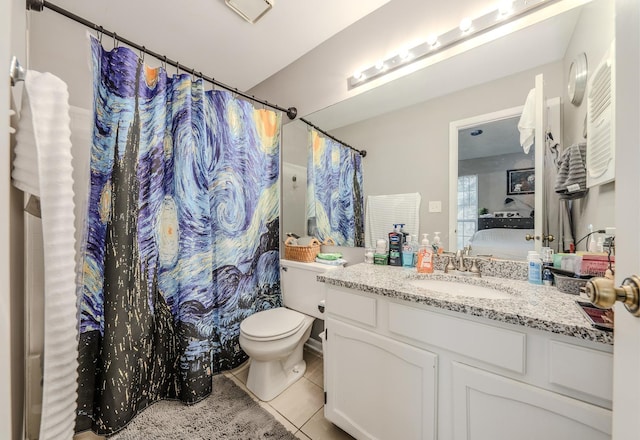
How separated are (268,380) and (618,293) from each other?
1.57 meters

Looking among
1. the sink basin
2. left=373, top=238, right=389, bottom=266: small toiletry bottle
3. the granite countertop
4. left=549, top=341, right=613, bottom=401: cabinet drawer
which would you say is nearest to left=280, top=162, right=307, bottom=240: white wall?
left=373, top=238, right=389, bottom=266: small toiletry bottle

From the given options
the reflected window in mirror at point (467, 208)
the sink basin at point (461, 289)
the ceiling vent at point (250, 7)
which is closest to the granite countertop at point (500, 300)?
the sink basin at point (461, 289)

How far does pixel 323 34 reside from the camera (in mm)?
1681

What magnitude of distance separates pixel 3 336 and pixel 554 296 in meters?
1.50

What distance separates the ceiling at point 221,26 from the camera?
1.43m

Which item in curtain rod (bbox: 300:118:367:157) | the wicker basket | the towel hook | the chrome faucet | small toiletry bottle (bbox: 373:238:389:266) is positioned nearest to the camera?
the towel hook

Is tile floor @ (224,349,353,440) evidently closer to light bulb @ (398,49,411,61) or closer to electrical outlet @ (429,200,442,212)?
electrical outlet @ (429,200,442,212)

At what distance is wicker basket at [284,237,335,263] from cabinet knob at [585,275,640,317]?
4.83 ft

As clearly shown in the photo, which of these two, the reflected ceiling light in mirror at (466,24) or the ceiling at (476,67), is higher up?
the reflected ceiling light in mirror at (466,24)

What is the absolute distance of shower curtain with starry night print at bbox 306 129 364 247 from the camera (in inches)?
66.4

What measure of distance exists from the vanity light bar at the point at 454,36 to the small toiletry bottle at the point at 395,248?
1021mm

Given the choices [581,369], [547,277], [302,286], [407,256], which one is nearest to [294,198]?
[302,286]

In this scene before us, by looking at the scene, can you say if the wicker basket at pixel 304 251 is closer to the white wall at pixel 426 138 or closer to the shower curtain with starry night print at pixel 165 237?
the shower curtain with starry night print at pixel 165 237

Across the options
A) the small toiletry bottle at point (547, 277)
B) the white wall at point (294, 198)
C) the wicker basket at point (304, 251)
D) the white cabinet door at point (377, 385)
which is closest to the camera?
the white cabinet door at point (377, 385)
